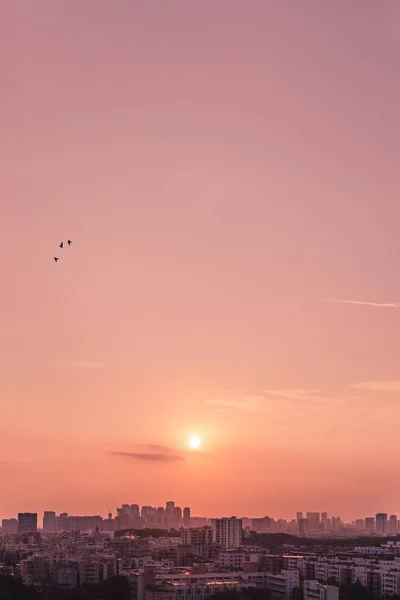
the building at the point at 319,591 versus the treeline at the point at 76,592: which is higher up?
the building at the point at 319,591

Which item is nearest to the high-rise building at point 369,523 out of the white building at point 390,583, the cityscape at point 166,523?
the cityscape at point 166,523

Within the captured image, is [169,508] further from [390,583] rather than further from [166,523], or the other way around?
[390,583]

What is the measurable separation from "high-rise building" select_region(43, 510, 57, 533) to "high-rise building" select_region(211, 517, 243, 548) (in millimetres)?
51361

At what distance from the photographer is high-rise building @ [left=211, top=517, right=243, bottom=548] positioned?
54.2m

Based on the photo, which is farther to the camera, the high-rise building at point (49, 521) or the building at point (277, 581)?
the high-rise building at point (49, 521)

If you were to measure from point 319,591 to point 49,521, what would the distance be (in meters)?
82.8

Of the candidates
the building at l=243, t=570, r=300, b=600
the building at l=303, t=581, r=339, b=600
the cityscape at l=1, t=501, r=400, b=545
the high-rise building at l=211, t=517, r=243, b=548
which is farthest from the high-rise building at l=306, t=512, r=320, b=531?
the building at l=303, t=581, r=339, b=600

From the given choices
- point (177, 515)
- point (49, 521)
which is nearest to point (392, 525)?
point (177, 515)

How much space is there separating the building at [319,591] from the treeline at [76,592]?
6.04 meters

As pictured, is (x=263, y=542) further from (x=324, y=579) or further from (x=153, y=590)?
(x=153, y=590)

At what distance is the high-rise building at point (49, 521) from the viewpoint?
102375 millimetres

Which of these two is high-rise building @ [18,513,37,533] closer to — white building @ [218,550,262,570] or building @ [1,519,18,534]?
building @ [1,519,18,534]

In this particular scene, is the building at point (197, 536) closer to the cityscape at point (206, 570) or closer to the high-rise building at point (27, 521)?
the cityscape at point (206, 570)

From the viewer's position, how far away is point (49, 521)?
104 metres
